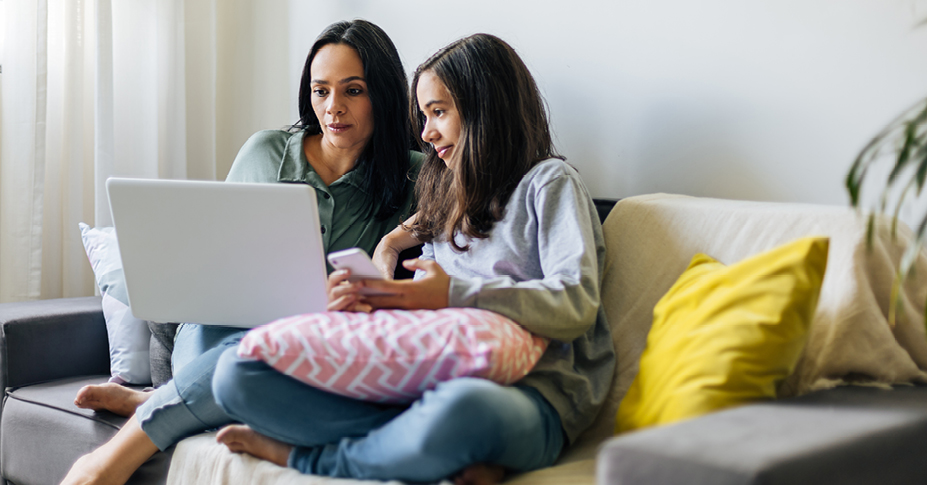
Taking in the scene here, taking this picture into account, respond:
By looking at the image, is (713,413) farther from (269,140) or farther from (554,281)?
(269,140)

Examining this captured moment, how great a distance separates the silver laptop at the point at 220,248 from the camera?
1.14 meters

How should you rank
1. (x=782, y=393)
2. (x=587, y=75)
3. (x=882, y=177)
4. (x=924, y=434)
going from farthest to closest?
(x=587, y=75)
(x=882, y=177)
(x=782, y=393)
(x=924, y=434)

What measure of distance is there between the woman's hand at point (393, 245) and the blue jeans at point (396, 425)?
470 millimetres

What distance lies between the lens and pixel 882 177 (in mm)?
1209

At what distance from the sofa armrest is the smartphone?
0.90 metres

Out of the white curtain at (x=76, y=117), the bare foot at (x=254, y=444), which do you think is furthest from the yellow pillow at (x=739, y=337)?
the white curtain at (x=76, y=117)

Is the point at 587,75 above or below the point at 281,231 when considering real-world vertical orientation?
above

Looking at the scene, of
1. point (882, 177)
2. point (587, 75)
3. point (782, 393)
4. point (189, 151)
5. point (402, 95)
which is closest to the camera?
point (782, 393)

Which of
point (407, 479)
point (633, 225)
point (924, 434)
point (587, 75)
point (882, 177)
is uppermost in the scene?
point (587, 75)

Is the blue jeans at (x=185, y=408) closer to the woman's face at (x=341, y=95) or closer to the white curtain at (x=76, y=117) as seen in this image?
the woman's face at (x=341, y=95)

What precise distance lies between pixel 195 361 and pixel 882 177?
119 centimetres

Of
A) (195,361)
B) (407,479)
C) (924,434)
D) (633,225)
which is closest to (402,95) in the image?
(633,225)

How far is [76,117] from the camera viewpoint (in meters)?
2.14

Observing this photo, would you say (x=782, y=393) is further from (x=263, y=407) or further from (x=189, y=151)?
(x=189, y=151)
